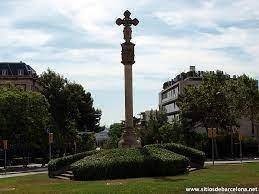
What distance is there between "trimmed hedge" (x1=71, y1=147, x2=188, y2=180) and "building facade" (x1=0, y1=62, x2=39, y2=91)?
255ft

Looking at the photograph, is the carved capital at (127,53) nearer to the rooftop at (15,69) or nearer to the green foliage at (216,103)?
the green foliage at (216,103)

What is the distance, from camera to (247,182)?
90.5ft

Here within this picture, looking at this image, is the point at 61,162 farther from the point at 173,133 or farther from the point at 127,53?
the point at 173,133

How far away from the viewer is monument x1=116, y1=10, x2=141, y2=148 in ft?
144

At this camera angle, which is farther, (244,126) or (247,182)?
(244,126)

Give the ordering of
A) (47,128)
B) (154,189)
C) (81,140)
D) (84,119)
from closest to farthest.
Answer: (154,189) → (47,128) → (81,140) → (84,119)

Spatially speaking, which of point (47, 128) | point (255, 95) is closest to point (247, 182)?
point (47, 128)

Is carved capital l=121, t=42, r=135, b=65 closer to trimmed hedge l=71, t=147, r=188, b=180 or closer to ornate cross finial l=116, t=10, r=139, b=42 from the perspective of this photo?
ornate cross finial l=116, t=10, r=139, b=42

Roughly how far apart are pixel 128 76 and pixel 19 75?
73.6 metres

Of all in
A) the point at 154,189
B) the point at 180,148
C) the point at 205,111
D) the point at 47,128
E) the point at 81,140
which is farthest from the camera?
the point at 81,140

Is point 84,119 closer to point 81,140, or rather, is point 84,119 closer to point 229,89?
point 81,140

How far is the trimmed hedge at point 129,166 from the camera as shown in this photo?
114ft

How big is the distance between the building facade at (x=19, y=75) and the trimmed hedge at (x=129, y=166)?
77.8 meters

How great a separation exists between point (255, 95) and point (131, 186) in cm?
5916
